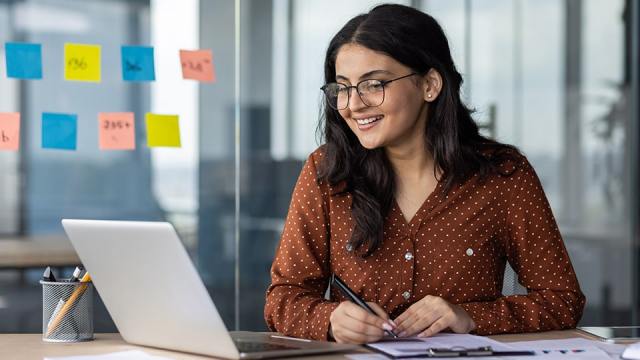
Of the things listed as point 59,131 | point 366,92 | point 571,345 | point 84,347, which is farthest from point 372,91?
point 59,131

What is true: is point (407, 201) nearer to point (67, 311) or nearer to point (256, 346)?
point (256, 346)

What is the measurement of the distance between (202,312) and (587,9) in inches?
128

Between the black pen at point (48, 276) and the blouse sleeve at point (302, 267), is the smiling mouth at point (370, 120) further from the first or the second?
the black pen at point (48, 276)

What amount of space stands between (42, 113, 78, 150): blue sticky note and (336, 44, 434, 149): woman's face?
186 centimetres

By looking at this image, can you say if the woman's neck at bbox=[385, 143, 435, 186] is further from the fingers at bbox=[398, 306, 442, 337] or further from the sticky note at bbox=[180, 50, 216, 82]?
the sticky note at bbox=[180, 50, 216, 82]

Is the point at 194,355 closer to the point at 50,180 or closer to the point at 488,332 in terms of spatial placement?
the point at 488,332

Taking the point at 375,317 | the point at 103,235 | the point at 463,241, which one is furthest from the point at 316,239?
the point at 103,235

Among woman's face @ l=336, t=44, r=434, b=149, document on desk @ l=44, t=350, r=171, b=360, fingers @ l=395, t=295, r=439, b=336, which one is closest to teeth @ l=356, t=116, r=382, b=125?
woman's face @ l=336, t=44, r=434, b=149

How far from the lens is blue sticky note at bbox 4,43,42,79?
3518 mm

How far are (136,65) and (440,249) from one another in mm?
2000

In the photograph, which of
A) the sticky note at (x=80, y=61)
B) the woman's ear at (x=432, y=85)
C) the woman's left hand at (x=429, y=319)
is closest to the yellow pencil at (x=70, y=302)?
the woman's left hand at (x=429, y=319)

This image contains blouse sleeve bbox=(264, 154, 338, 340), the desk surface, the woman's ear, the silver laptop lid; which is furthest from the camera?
the woman's ear

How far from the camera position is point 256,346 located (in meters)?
1.59

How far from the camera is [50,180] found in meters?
3.75
